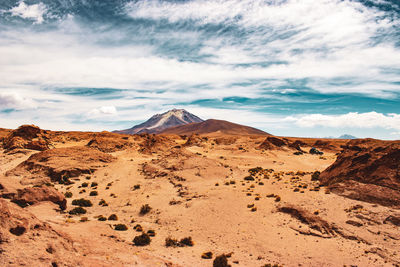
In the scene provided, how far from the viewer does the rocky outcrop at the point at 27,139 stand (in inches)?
1807

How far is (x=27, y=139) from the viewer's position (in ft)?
160

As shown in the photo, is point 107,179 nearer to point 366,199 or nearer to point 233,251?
point 233,251

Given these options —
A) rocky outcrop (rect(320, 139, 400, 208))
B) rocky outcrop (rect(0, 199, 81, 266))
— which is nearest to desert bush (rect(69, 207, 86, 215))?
rocky outcrop (rect(0, 199, 81, 266))

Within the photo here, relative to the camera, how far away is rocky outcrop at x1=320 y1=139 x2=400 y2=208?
20.2m

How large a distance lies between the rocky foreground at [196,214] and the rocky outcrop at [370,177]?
9 centimetres

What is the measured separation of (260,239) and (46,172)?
99.3ft

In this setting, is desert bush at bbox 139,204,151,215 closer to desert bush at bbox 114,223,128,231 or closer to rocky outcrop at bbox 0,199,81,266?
desert bush at bbox 114,223,128,231

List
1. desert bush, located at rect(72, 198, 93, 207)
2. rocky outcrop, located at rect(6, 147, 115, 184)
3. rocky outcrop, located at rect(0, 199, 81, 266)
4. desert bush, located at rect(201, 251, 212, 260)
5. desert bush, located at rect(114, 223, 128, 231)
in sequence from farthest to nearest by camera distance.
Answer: rocky outcrop, located at rect(6, 147, 115, 184) < desert bush, located at rect(72, 198, 93, 207) < desert bush, located at rect(114, 223, 128, 231) < desert bush, located at rect(201, 251, 212, 260) < rocky outcrop, located at rect(0, 199, 81, 266)

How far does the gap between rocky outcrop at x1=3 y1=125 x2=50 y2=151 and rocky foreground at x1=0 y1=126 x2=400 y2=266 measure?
8118 millimetres

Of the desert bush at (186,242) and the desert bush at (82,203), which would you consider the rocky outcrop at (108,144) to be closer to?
the desert bush at (82,203)

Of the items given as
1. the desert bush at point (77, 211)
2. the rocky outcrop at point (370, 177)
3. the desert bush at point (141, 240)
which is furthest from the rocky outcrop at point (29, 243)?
the rocky outcrop at point (370, 177)

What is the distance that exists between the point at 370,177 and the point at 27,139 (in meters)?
60.3

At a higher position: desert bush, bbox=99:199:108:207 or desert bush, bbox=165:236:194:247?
desert bush, bbox=165:236:194:247

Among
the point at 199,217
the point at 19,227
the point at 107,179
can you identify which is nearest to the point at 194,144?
the point at 107,179
